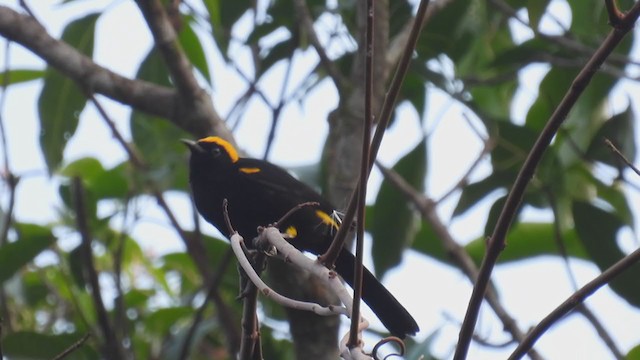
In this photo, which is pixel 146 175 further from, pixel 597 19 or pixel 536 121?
pixel 597 19

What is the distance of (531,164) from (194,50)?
3.03 meters

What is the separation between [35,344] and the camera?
329 cm

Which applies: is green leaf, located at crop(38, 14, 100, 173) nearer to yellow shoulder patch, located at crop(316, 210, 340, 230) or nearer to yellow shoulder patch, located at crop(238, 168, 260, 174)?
yellow shoulder patch, located at crop(238, 168, 260, 174)

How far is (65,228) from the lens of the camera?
4398mm

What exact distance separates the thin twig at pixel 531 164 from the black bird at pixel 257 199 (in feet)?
5.51

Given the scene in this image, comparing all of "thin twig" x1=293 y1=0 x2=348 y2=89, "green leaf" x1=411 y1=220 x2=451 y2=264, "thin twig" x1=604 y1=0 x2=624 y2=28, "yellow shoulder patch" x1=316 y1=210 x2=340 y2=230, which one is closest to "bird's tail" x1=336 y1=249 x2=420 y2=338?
"yellow shoulder patch" x1=316 y1=210 x2=340 y2=230

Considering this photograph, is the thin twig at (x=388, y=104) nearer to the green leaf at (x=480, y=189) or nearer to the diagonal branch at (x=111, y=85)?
the diagonal branch at (x=111, y=85)

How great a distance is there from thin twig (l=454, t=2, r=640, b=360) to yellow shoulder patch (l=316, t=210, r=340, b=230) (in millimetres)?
1607

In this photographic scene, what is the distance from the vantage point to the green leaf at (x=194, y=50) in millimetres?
4348

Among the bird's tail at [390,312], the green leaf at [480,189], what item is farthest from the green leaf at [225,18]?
the bird's tail at [390,312]

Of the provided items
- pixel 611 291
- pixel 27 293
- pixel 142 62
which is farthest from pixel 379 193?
pixel 27 293

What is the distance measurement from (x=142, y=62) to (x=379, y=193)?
1219 millimetres

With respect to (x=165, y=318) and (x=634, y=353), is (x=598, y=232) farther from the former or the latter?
(x=165, y=318)

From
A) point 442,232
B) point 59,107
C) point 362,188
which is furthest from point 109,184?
point 362,188
